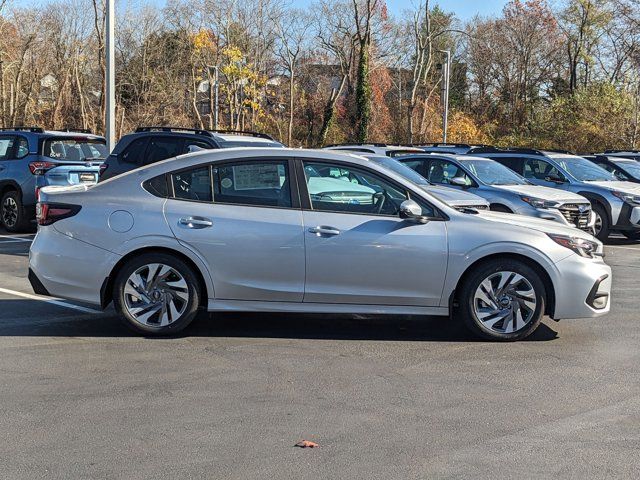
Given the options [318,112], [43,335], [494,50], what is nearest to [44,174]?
[43,335]

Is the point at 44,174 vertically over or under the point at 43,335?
over

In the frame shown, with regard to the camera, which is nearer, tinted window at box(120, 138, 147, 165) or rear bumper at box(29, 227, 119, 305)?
rear bumper at box(29, 227, 119, 305)

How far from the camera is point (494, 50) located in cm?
5453

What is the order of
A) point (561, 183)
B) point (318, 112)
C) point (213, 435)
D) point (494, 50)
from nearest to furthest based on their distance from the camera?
point (213, 435), point (561, 183), point (318, 112), point (494, 50)

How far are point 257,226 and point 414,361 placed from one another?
1.68 meters

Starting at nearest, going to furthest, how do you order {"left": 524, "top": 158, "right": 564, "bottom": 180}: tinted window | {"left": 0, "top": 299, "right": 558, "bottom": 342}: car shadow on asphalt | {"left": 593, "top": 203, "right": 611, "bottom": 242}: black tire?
{"left": 0, "top": 299, "right": 558, "bottom": 342}: car shadow on asphalt → {"left": 593, "top": 203, "right": 611, "bottom": 242}: black tire → {"left": 524, "top": 158, "right": 564, "bottom": 180}: tinted window

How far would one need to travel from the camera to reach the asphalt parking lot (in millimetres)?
4148

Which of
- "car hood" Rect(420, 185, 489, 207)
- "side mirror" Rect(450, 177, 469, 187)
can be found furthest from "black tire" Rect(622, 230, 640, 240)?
"car hood" Rect(420, 185, 489, 207)

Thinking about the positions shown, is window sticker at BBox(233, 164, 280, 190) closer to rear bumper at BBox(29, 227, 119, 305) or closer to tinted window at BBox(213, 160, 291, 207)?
tinted window at BBox(213, 160, 291, 207)

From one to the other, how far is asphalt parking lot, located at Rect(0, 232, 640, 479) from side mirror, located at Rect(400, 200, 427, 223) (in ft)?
3.51

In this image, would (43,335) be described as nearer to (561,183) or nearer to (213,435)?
(213,435)

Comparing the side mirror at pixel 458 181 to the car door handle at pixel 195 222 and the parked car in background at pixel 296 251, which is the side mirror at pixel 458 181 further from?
the car door handle at pixel 195 222

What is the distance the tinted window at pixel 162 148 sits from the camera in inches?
463

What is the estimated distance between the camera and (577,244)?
679 centimetres
